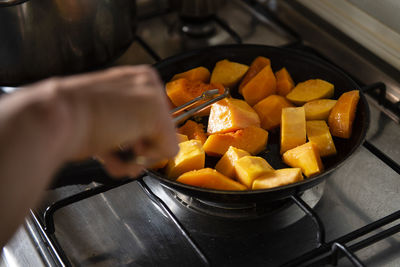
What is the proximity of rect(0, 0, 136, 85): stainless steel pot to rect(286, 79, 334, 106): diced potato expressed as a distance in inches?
12.2

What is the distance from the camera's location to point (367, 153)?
2.98 ft

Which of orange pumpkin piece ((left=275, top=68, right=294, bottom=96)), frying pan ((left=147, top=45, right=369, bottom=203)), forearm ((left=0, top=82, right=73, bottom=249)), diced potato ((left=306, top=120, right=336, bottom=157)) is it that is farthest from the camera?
orange pumpkin piece ((left=275, top=68, right=294, bottom=96))

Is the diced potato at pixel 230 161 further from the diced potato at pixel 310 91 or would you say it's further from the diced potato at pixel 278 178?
the diced potato at pixel 310 91

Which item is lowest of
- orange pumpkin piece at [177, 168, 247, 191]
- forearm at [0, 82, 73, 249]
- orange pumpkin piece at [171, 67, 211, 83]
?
orange pumpkin piece at [177, 168, 247, 191]

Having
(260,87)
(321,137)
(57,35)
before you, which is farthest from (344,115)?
(57,35)

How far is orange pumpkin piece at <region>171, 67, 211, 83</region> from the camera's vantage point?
949 millimetres

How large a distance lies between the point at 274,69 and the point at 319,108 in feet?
0.42

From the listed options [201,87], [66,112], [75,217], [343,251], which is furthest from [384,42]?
[66,112]

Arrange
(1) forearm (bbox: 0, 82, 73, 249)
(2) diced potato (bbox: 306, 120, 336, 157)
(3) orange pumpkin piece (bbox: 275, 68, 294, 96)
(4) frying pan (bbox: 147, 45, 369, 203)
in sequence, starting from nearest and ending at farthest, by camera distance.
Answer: (1) forearm (bbox: 0, 82, 73, 249) → (4) frying pan (bbox: 147, 45, 369, 203) → (2) diced potato (bbox: 306, 120, 336, 157) → (3) orange pumpkin piece (bbox: 275, 68, 294, 96)

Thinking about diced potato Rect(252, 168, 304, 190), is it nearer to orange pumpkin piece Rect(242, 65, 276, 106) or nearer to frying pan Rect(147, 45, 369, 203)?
frying pan Rect(147, 45, 369, 203)

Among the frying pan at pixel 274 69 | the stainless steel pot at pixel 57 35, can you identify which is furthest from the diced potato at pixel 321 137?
the stainless steel pot at pixel 57 35

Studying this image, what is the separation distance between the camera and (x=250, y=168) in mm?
771

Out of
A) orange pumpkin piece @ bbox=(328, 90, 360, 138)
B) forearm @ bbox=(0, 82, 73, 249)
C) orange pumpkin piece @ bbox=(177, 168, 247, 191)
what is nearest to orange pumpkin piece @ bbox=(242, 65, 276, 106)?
orange pumpkin piece @ bbox=(328, 90, 360, 138)

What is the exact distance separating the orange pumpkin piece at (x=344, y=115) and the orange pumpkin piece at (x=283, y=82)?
0.10m
